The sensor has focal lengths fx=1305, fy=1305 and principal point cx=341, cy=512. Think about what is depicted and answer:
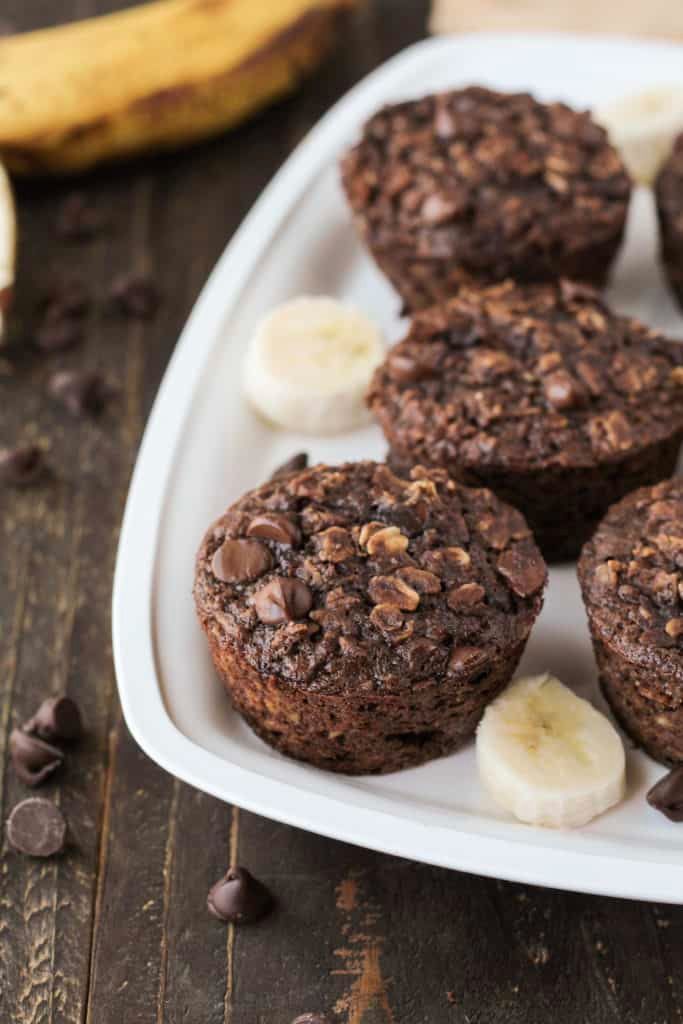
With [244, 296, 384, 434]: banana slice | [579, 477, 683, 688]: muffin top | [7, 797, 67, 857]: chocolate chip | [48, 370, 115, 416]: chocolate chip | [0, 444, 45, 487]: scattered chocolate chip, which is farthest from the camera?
[48, 370, 115, 416]: chocolate chip

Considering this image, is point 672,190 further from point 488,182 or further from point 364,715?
point 364,715

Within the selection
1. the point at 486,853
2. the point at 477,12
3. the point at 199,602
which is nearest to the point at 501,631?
the point at 486,853

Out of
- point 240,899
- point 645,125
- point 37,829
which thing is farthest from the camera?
point 645,125

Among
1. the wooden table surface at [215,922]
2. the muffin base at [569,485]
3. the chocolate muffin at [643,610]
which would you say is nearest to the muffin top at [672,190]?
the muffin base at [569,485]

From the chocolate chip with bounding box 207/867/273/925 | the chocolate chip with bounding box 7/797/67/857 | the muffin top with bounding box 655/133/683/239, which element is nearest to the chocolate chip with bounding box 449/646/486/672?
the chocolate chip with bounding box 207/867/273/925

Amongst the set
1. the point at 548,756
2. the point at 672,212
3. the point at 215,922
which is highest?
the point at 672,212

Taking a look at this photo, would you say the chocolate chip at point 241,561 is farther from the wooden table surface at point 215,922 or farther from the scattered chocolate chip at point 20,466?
the scattered chocolate chip at point 20,466

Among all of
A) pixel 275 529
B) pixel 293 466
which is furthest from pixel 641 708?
pixel 293 466

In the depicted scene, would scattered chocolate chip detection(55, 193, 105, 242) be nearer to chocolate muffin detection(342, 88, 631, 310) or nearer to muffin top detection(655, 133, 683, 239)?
chocolate muffin detection(342, 88, 631, 310)
